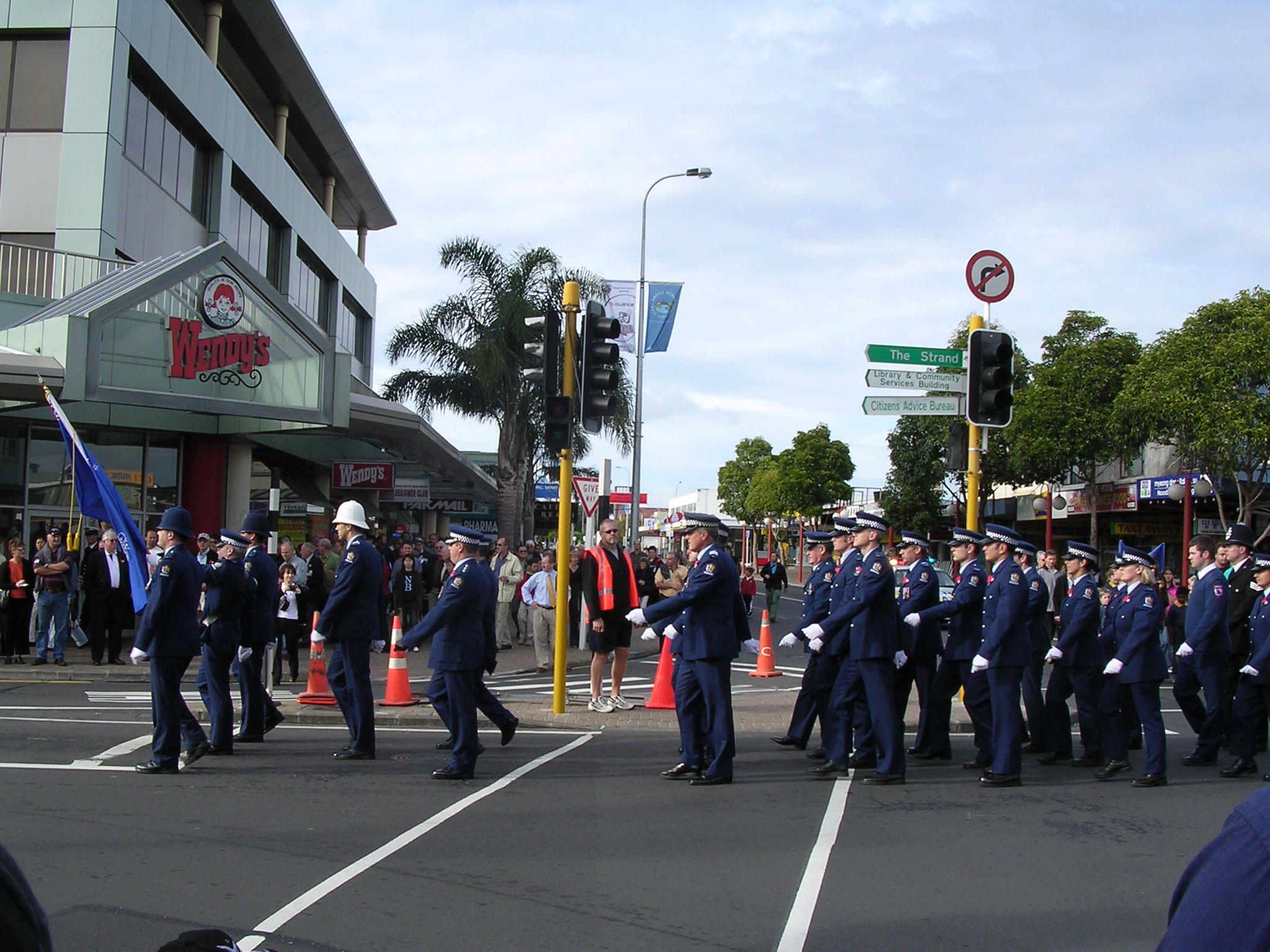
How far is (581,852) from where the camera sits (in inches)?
252

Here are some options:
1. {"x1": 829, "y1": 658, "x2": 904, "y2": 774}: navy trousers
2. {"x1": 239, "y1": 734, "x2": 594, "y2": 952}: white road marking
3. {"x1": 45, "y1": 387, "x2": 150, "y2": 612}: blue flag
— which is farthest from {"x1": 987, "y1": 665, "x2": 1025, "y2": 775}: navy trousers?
{"x1": 45, "y1": 387, "x2": 150, "y2": 612}: blue flag

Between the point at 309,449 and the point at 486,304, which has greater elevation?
the point at 486,304

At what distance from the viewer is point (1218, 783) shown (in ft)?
29.4

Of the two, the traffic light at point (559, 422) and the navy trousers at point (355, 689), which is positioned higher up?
the traffic light at point (559, 422)

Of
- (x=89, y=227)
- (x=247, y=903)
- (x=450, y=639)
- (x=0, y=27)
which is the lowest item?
(x=247, y=903)

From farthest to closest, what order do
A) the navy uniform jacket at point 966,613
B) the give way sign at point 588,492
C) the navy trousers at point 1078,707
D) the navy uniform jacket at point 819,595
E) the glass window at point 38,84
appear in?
1. the glass window at point 38,84
2. the give way sign at point 588,492
3. the navy uniform jacket at point 819,595
4. the navy trousers at point 1078,707
5. the navy uniform jacket at point 966,613

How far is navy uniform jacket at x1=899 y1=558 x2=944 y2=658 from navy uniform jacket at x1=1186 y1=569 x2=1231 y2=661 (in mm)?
2121

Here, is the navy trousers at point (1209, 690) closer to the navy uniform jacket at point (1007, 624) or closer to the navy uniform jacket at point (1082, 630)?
the navy uniform jacket at point (1082, 630)

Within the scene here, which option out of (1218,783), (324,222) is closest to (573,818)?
(1218,783)

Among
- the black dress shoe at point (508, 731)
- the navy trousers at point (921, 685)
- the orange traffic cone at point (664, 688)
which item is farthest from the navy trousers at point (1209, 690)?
the black dress shoe at point (508, 731)

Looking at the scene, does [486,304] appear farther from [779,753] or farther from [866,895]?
[866,895]

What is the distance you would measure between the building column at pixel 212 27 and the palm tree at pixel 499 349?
860 centimetres

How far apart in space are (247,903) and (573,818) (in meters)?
2.38

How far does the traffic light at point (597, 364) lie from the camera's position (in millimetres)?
11516
